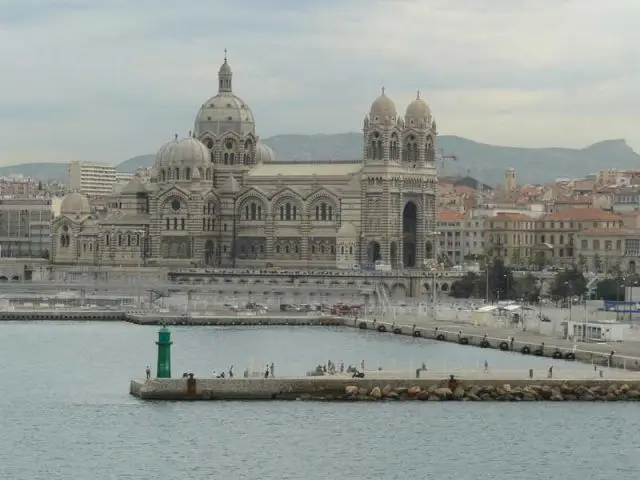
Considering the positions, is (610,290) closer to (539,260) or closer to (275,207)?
(275,207)

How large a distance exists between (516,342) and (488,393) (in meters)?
19.8

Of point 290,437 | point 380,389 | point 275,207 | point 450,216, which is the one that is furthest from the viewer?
point 450,216

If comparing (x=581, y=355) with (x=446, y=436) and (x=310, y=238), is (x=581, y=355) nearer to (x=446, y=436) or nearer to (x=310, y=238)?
(x=446, y=436)

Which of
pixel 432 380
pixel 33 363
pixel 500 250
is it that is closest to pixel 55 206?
pixel 500 250

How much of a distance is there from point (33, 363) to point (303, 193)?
156 ft

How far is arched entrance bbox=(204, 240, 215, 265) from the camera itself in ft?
390

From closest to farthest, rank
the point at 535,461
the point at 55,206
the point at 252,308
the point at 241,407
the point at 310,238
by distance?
the point at 535,461, the point at 241,407, the point at 252,308, the point at 310,238, the point at 55,206

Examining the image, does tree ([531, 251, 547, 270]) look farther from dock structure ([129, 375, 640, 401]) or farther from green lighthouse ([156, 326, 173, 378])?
green lighthouse ([156, 326, 173, 378])

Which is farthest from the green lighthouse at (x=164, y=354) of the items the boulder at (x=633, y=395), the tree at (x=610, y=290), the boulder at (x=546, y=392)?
the tree at (x=610, y=290)

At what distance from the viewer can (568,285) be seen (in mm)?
106500

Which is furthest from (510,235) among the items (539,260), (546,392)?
(546,392)

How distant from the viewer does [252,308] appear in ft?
339

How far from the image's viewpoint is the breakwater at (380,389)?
57656mm

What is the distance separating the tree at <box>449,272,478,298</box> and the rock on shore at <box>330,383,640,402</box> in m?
52.7
